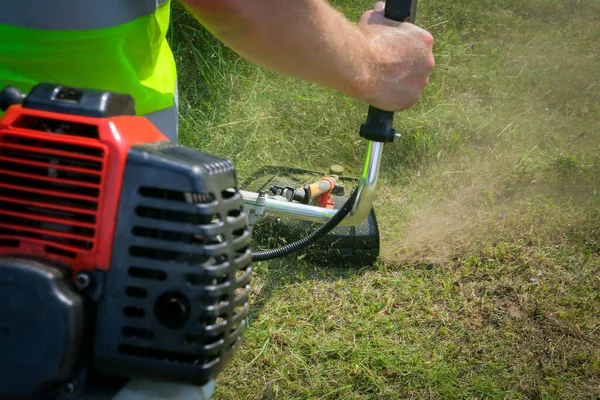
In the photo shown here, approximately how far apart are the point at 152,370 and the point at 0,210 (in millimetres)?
311

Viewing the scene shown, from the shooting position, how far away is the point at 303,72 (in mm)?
1361

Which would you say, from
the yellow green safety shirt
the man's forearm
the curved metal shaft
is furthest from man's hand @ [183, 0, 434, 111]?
the curved metal shaft

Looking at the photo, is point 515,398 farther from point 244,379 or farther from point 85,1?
point 85,1

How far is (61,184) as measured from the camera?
0.94m

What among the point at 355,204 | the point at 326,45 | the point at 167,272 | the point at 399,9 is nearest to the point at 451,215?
the point at 355,204

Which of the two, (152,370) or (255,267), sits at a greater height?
(152,370)

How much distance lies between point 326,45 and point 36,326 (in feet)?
2.49

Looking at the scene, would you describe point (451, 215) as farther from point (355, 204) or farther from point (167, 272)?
point (167, 272)

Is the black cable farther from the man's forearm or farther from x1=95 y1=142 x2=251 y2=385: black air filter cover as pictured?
x1=95 y1=142 x2=251 y2=385: black air filter cover

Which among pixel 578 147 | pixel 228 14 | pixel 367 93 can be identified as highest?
pixel 228 14

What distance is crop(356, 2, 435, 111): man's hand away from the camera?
1555 millimetres

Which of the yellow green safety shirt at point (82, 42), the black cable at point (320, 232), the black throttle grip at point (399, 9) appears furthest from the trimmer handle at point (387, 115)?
the yellow green safety shirt at point (82, 42)

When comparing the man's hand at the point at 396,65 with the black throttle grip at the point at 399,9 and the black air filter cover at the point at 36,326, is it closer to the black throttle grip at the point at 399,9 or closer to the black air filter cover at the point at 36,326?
the black throttle grip at the point at 399,9

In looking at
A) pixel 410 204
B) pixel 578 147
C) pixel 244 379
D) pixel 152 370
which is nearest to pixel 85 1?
pixel 152 370
